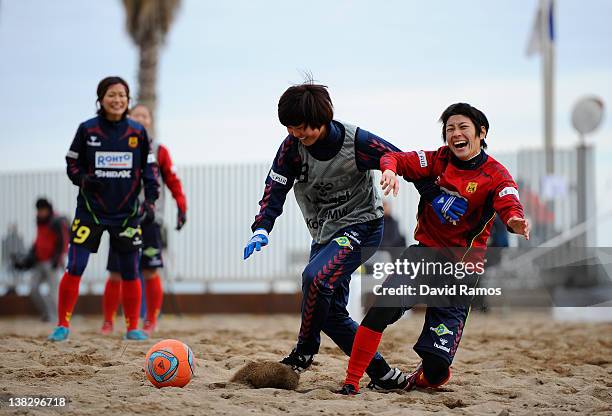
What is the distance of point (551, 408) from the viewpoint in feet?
17.7

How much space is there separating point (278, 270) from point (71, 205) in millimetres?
3836

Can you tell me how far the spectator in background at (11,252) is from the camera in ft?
55.8

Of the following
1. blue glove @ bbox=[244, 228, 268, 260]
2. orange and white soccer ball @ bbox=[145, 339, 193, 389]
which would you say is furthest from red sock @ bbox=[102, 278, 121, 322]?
blue glove @ bbox=[244, 228, 268, 260]

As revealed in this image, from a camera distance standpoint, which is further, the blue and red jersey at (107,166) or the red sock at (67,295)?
the red sock at (67,295)

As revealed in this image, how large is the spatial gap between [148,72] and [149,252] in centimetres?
1143

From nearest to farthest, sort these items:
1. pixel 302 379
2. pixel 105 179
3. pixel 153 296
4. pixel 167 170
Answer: pixel 302 379 → pixel 105 179 → pixel 153 296 → pixel 167 170

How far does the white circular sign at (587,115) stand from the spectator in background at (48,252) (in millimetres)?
8596

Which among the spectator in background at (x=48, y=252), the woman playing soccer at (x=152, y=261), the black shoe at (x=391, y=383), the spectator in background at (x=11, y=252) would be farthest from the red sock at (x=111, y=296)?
the spectator in background at (x=11, y=252)

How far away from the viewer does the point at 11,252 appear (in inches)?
679

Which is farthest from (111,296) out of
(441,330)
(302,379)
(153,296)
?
(441,330)

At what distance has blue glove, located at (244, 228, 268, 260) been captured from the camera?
578 centimetres

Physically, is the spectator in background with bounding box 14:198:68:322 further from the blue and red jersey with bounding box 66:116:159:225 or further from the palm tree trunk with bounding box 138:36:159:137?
the blue and red jersey with bounding box 66:116:159:225

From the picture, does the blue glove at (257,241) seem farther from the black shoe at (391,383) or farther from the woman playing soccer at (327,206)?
the black shoe at (391,383)

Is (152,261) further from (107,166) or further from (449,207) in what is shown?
(449,207)
